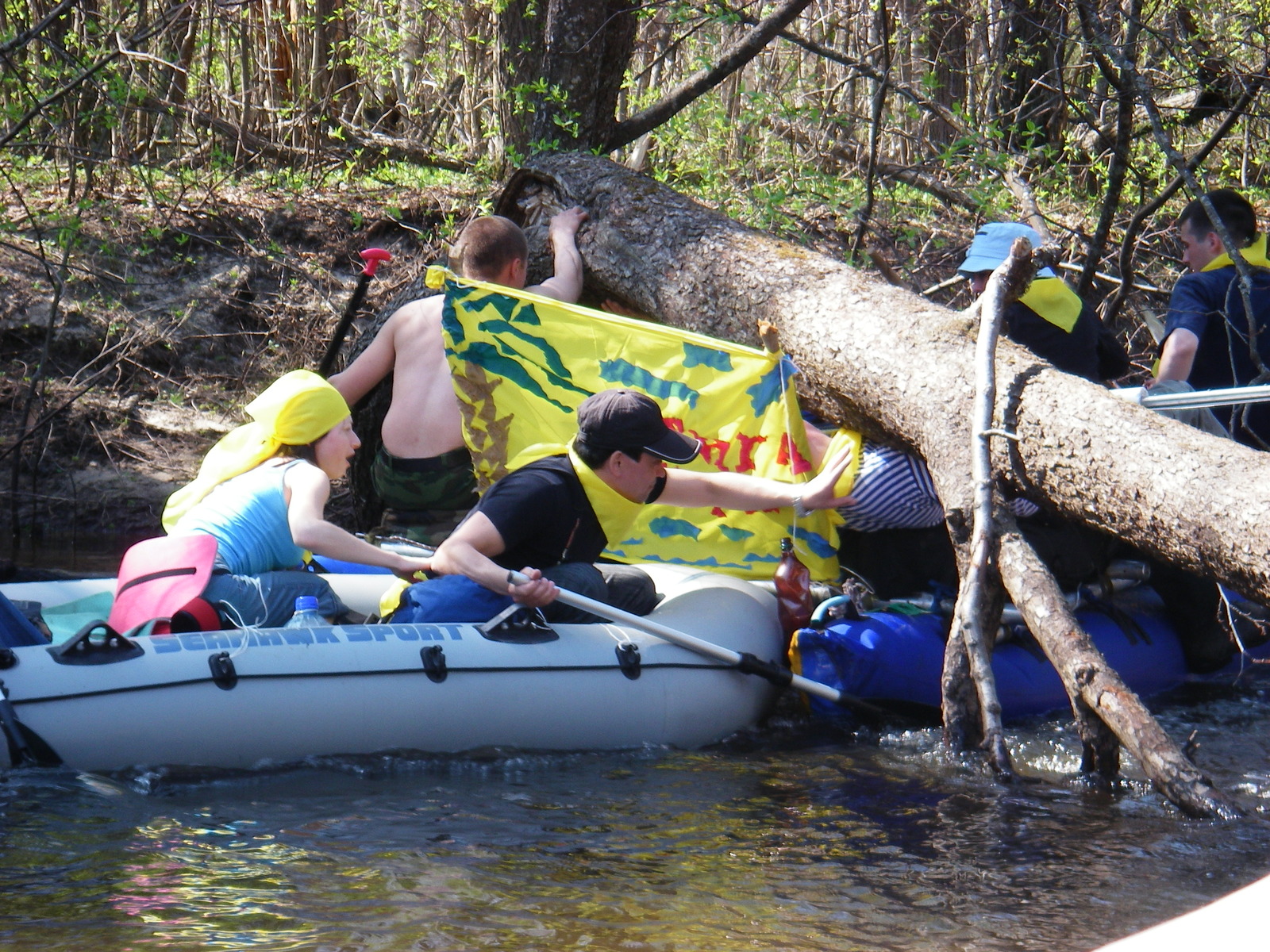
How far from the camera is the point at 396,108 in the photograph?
963 centimetres

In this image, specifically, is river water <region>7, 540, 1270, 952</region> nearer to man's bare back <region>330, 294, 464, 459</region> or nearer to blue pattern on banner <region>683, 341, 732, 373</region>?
blue pattern on banner <region>683, 341, 732, 373</region>

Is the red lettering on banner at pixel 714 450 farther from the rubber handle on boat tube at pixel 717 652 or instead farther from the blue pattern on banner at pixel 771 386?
the rubber handle on boat tube at pixel 717 652

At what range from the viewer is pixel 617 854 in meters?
3.05

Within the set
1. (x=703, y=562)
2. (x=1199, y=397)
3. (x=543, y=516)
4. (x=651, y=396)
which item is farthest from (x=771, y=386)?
(x=1199, y=397)

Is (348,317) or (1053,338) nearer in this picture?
(1053,338)

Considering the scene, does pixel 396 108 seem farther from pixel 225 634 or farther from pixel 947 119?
pixel 225 634

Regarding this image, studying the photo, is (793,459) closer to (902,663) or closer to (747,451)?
(747,451)

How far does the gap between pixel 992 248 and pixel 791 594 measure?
4.86 ft

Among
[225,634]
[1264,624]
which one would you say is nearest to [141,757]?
[225,634]

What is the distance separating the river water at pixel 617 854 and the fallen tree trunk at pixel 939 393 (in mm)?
252

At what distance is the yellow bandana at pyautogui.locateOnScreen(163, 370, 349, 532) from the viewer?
401 centimetres

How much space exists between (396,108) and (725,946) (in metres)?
8.20

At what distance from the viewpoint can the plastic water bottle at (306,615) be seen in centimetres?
382

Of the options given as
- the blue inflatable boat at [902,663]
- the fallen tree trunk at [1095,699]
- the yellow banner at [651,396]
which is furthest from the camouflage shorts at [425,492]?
the fallen tree trunk at [1095,699]
